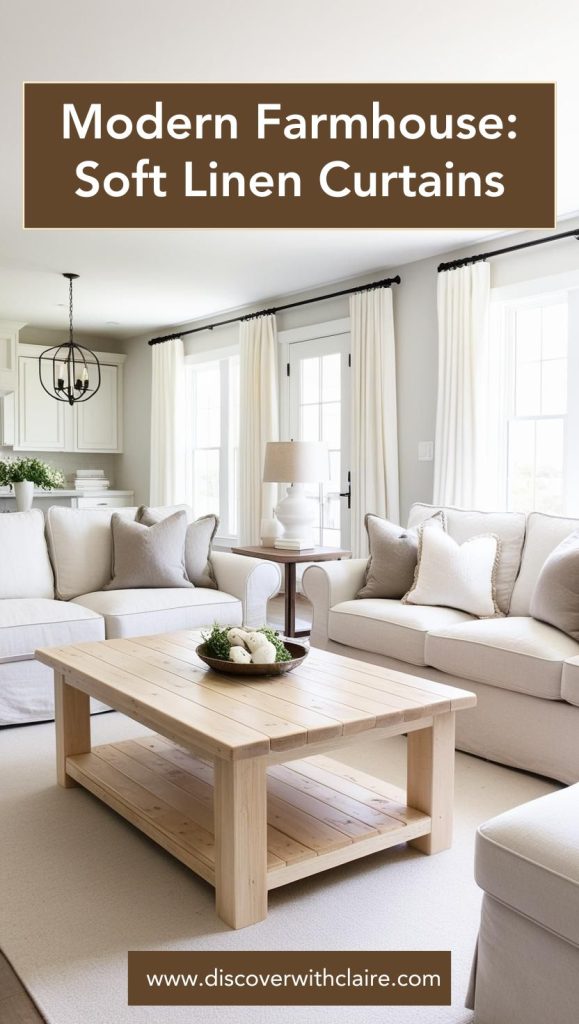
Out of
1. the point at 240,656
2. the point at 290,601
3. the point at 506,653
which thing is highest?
the point at 240,656

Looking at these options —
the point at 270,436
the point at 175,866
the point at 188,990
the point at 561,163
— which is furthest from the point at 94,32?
the point at 270,436

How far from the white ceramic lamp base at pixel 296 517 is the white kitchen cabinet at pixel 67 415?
417 cm

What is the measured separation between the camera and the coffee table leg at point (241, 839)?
193 cm

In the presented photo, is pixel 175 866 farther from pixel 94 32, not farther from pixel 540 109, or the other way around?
pixel 540 109

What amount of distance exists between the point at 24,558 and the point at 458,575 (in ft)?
6.96

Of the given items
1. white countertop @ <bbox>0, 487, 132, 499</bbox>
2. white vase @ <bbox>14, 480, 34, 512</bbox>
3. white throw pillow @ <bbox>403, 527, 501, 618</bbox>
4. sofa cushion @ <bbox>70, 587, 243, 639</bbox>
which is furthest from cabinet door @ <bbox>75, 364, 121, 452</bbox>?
white throw pillow @ <bbox>403, 527, 501, 618</bbox>

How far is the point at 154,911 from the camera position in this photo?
6.73ft

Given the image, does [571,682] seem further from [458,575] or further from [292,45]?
[292,45]

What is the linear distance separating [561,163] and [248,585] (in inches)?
101

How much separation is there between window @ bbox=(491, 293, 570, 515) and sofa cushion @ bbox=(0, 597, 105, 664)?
8.96ft

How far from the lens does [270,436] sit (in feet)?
22.1

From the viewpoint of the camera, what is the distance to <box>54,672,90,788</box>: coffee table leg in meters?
2.82

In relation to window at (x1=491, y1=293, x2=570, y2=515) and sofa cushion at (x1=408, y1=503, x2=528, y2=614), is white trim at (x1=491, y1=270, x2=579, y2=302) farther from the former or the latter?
sofa cushion at (x1=408, y1=503, x2=528, y2=614)

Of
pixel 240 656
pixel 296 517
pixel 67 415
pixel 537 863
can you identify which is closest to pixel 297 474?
pixel 296 517
